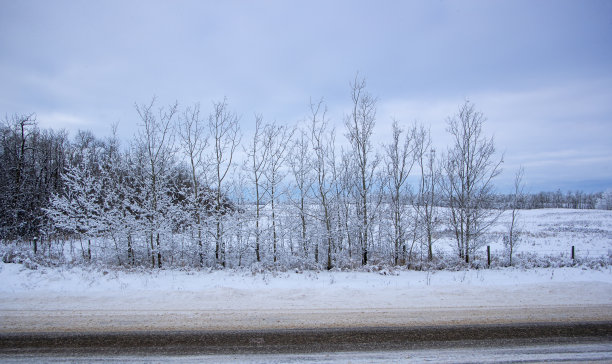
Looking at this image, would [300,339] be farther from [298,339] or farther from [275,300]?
[275,300]

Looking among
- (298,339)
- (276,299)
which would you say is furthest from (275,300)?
(298,339)

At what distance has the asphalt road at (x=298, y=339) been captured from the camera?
5043 mm

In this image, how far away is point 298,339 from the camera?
5.45 meters

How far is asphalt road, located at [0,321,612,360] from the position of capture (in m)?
5.04

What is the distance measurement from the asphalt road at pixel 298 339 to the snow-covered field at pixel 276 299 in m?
0.37

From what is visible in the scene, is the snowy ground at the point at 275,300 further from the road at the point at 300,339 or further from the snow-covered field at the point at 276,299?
the road at the point at 300,339

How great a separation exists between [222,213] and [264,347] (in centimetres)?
1078

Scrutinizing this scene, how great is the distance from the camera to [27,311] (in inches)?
274

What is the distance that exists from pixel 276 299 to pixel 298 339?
278 centimetres

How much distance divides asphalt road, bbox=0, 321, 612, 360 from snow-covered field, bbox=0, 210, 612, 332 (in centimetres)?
37

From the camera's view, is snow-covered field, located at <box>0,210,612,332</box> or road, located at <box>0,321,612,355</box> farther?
snow-covered field, located at <box>0,210,612,332</box>

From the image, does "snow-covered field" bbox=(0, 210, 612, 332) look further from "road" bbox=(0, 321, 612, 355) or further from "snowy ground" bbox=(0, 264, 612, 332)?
"road" bbox=(0, 321, 612, 355)

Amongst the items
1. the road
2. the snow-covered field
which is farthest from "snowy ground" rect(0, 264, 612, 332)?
the road

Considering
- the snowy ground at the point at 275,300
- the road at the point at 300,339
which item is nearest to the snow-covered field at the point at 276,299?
the snowy ground at the point at 275,300
